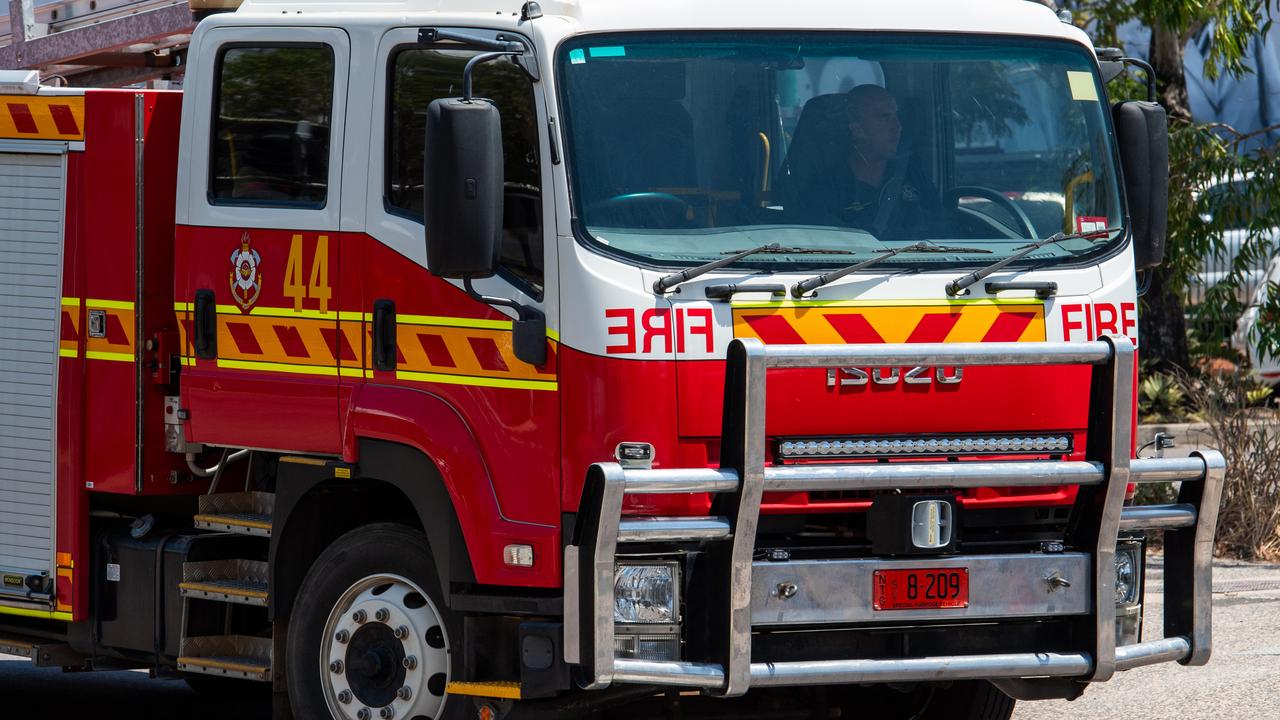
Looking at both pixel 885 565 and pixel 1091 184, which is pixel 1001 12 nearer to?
pixel 1091 184

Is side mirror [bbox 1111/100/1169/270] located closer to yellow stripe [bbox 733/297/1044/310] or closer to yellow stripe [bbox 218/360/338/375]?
yellow stripe [bbox 733/297/1044/310]

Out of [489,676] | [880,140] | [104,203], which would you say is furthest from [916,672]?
[104,203]

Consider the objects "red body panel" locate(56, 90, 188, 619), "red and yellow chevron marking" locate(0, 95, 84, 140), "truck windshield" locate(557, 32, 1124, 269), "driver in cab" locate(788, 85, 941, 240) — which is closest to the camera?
"truck windshield" locate(557, 32, 1124, 269)

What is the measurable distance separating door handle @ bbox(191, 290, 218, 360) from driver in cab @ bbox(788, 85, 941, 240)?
7.29 feet

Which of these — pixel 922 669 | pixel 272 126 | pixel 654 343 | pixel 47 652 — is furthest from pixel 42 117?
pixel 922 669

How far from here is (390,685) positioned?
6.73m

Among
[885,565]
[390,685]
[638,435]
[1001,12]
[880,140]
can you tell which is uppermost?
[1001,12]

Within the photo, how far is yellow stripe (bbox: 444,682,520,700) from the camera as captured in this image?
20.4 feet

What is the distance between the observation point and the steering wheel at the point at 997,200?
6.68 metres

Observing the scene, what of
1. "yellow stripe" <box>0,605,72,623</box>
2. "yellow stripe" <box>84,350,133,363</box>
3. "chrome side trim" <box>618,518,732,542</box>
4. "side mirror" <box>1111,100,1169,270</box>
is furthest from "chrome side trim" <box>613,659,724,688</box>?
"yellow stripe" <box>0,605,72,623</box>

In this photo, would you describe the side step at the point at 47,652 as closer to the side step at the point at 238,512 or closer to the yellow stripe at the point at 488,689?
the side step at the point at 238,512

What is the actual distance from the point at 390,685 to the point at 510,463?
1.04 meters

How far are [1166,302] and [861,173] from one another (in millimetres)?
12251

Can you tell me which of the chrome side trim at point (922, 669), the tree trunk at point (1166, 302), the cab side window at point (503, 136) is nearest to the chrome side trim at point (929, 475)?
the chrome side trim at point (922, 669)
